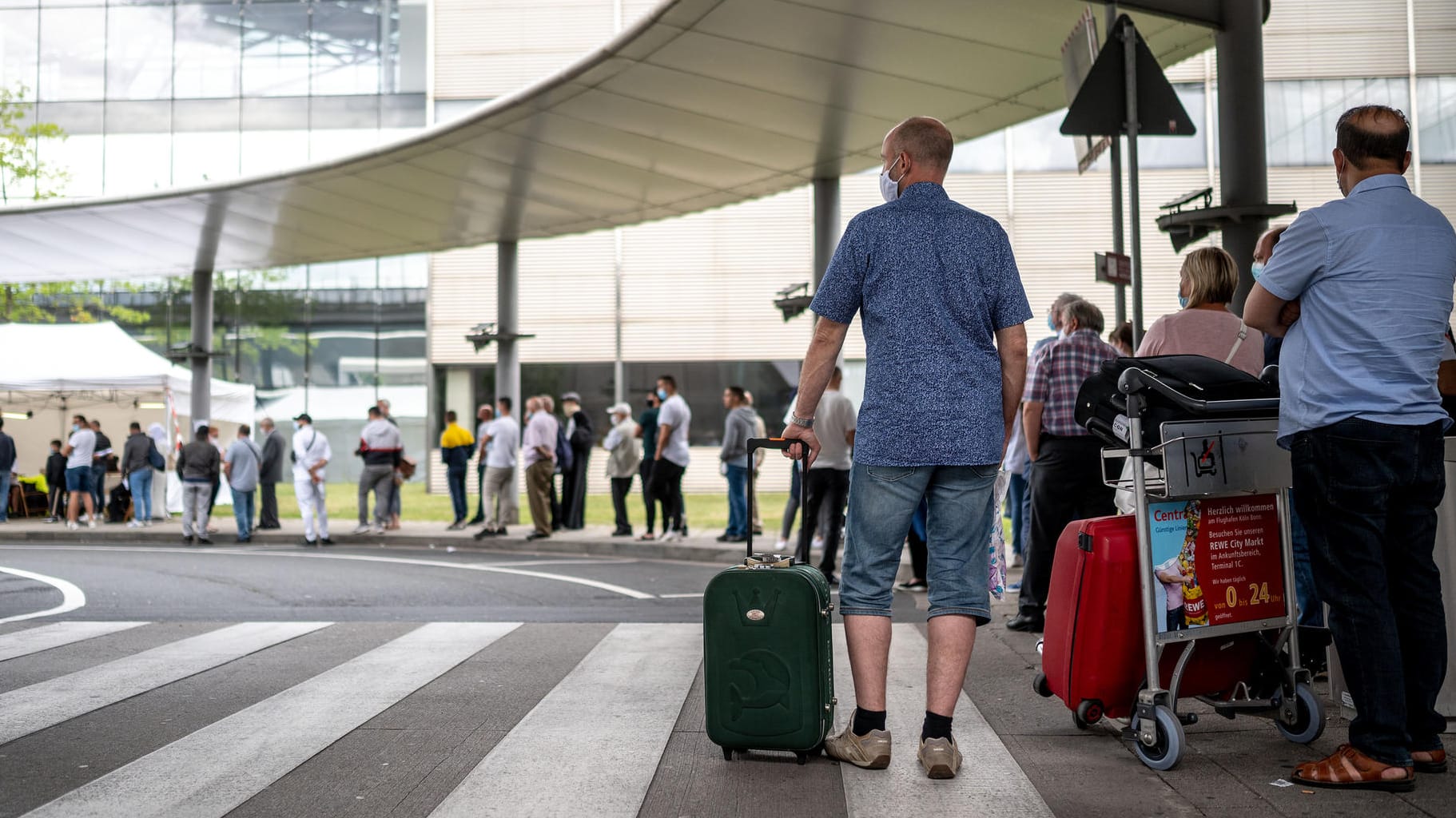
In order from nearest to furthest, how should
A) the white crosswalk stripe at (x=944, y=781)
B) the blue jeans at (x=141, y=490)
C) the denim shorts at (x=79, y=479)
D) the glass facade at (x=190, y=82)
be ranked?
1. the white crosswalk stripe at (x=944, y=781)
2. the blue jeans at (x=141, y=490)
3. the denim shorts at (x=79, y=479)
4. the glass facade at (x=190, y=82)

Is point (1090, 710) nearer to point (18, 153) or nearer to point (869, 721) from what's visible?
point (869, 721)

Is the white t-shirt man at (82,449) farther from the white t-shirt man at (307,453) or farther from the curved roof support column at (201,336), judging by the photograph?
the white t-shirt man at (307,453)

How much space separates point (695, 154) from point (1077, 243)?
17.8 m

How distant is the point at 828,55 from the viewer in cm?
1005

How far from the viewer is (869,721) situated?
3857mm

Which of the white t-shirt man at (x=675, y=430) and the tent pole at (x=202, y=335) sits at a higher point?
the tent pole at (x=202, y=335)

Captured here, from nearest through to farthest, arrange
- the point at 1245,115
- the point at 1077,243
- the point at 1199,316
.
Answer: the point at 1199,316, the point at 1245,115, the point at 1077,243

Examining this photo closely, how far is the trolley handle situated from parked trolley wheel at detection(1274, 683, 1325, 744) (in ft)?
3.17

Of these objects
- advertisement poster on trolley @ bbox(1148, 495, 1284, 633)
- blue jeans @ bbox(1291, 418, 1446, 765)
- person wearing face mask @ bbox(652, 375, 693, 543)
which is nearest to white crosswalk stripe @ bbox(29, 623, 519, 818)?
advertisement poster on trolley @ bbox(1148, 495, 1284, 633)

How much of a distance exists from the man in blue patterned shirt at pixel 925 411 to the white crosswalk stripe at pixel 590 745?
28.1 inches

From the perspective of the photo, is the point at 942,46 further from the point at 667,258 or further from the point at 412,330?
the point at 412,330

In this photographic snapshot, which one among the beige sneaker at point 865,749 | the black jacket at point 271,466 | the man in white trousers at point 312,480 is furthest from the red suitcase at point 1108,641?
the black jacket at point 271,466

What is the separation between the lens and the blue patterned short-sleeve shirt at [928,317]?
383 cm

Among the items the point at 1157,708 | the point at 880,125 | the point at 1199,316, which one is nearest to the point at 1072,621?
the point at 1157,708
